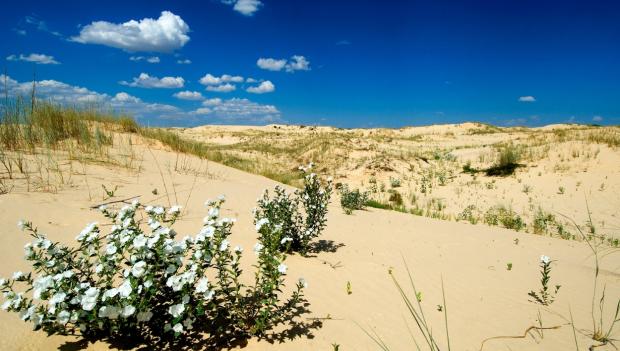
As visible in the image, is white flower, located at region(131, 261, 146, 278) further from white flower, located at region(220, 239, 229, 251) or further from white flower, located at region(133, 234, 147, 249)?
white flower, located at region(220, 239, 229, 251)

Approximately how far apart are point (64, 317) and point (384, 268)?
11.0 feet

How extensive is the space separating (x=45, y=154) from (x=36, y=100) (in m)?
2.53

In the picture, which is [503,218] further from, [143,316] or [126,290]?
[126,290]

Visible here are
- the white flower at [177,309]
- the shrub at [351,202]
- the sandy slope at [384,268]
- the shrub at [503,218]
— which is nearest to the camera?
the white flower at [177,309]

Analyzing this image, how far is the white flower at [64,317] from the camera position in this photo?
6.41 ft

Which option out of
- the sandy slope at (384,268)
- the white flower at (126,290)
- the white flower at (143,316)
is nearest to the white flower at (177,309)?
the white flower at (143,316)

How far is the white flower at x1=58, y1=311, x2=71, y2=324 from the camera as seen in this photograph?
196 cm

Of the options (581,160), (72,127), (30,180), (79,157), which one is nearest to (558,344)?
(30,180)

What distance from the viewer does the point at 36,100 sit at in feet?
27.5

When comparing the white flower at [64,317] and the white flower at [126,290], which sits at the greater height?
the white flower at [126,290]

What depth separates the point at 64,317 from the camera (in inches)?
77.7

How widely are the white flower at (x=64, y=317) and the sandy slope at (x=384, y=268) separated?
1.29ft

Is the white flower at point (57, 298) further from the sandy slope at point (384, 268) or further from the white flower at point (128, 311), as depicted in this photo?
the sandy slope at point (384, 268)

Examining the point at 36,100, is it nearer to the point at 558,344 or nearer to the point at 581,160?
the point at 558,344
